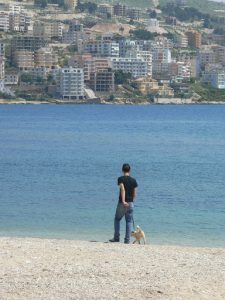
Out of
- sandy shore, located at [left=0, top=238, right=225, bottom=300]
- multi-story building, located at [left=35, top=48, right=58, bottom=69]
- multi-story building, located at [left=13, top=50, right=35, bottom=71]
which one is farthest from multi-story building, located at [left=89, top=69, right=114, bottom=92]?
sandy shore, located at [left=0, top=238, right=225, bottom=300]

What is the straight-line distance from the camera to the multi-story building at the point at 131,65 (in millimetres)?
183500

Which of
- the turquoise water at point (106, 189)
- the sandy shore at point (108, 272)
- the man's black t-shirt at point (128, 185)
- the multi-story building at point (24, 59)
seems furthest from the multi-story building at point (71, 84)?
the sandy shore at point (108, 272)

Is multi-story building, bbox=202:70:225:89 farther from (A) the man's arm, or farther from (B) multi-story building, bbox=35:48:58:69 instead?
(A) the man's arm

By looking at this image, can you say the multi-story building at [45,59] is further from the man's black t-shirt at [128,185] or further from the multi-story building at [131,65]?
the man's black t-shirt at [128,185]

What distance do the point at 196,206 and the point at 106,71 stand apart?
490ft

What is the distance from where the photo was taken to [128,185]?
47.5 feet

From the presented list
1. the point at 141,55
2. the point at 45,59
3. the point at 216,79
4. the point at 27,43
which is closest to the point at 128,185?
the point at 216,79

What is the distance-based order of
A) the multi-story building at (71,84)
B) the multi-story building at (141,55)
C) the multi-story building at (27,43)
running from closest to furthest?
the multi-story building at (71,84) < the multi-story building at (27,43) < the multi-story building at (141,55)

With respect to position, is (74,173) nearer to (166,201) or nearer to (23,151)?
(166,201)

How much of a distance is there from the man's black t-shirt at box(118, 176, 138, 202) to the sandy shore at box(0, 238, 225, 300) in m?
0.84

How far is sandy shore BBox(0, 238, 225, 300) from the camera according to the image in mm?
10516

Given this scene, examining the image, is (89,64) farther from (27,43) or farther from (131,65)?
(27,43)

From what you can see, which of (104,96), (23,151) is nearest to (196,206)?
(23,151)

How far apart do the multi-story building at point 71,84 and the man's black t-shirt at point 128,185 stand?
484ft
